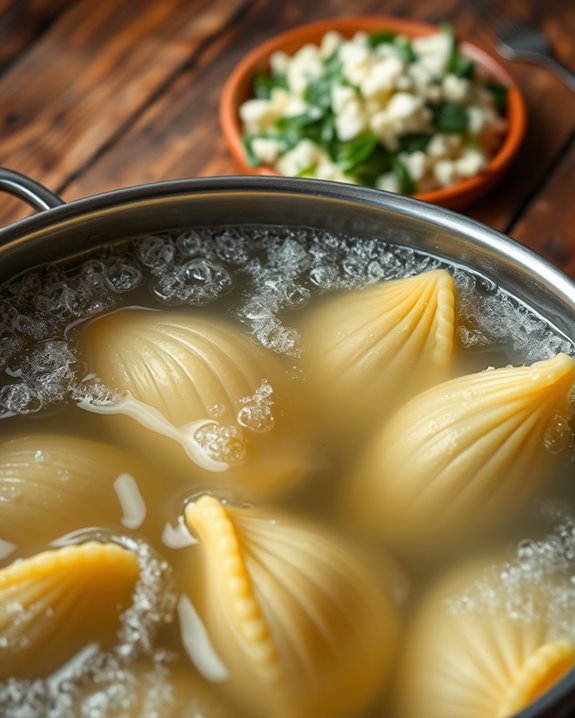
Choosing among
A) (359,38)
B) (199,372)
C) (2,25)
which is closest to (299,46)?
(359,38)

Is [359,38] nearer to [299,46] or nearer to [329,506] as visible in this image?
[299,46]

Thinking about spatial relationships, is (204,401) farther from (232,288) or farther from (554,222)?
(554,222)

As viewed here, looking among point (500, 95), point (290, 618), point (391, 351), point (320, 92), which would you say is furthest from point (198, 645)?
point (500, 95)

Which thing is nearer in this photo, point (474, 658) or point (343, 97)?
point (474, 658)

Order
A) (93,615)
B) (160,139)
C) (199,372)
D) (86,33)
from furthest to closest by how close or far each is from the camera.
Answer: (86,33) → (160,139) → (199,372) → (93,615)

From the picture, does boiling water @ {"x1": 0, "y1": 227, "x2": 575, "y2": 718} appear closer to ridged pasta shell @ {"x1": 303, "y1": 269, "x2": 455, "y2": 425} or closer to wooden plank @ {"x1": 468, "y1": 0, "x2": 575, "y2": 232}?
ridged pasta shell @ {"x1": 303, "y1": 269, "x2": 455, "y2": 425}

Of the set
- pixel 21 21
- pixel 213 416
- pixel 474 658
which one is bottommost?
pixel 474 658

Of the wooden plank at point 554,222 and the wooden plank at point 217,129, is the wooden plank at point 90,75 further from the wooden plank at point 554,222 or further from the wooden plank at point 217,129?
the wooden plank at point 554,222
